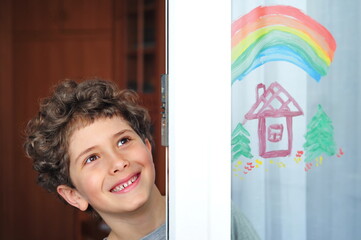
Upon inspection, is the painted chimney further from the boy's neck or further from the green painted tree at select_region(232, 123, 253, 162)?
the boy's neck

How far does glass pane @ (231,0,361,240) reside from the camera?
1.05 meters

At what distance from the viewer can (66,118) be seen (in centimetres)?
164

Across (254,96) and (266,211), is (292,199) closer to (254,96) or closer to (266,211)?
(266,211)

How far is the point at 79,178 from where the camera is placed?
1.61 meters

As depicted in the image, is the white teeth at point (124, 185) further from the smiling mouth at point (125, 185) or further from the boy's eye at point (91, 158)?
the boy's eye at point (91, 158)

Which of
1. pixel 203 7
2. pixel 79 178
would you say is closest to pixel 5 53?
pixel 79 178

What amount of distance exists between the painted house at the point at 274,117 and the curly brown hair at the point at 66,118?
0.71 metres

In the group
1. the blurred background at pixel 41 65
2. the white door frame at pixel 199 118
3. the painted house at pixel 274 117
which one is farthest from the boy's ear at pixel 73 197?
the blurred background at pixel 41 65

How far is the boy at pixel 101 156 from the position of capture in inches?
60.5

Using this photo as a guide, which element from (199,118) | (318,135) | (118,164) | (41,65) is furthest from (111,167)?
(41,65)

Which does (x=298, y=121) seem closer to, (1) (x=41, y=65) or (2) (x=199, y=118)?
(2) (x=199, y=118)

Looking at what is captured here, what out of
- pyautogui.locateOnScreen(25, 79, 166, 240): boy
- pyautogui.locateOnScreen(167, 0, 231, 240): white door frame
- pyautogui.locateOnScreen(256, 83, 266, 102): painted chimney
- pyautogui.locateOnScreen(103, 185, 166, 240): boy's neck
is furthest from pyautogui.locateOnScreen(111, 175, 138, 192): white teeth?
pyautogui.locateOnScreen(256, 83, 266, 102): painted chimney

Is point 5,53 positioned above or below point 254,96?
above

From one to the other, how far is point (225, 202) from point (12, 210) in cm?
359
